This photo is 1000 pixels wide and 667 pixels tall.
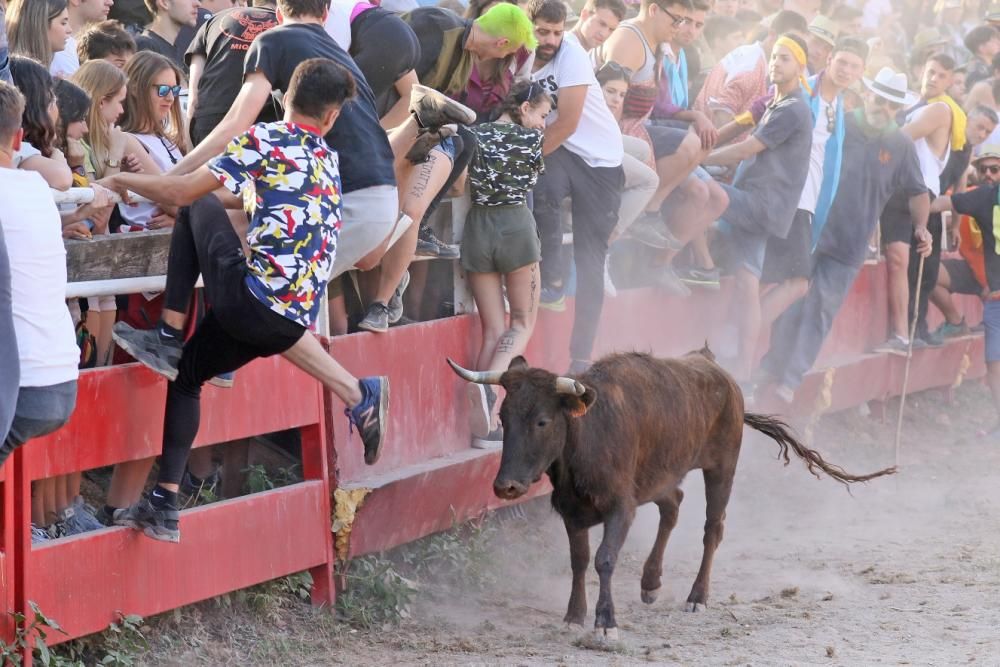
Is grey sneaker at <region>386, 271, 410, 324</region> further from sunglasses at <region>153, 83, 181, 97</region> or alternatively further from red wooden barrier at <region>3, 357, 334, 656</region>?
sunglasses at <region>153, 83, 181, 97</region>

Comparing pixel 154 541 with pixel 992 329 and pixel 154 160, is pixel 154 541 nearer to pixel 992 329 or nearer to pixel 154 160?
pixel 154 160

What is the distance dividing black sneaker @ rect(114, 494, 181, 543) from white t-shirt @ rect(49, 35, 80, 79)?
242cm

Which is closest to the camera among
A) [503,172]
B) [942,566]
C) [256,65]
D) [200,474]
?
[256,65]

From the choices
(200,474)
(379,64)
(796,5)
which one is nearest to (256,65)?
(379,64)

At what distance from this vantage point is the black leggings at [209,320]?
552 cm

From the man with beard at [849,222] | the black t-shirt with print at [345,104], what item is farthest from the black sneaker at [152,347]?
the man with beard at [849,222]

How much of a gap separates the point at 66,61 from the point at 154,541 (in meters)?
2.68

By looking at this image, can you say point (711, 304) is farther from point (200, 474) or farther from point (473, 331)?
point (200, 474)

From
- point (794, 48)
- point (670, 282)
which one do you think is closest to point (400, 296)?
point (670, 282)

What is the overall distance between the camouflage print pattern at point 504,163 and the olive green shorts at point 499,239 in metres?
0.07

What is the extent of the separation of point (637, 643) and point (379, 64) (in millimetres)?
3043

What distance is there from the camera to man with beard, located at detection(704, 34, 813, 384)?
34.7ft

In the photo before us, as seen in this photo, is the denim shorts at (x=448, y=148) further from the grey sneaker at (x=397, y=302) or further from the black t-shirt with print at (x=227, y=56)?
the black t-shirt with print at (x=227, y=56)

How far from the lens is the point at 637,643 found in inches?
278
